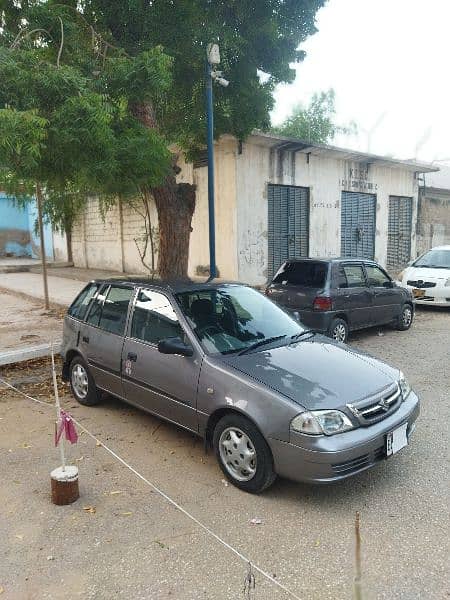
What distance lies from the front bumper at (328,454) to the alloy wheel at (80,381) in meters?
2.73

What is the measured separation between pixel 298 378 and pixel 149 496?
1.41 m

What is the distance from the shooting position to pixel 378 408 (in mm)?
3523

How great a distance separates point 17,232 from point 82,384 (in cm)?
2166

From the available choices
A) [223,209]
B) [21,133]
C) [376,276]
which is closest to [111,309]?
[21,133]

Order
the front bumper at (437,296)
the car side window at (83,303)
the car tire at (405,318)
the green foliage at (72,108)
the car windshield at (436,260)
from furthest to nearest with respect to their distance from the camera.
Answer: the car windshield at (436,260) → the front bumper at (437,296) → the car tire at (405,318) → the car side window at (83,303) → the green foliage at (72,108)

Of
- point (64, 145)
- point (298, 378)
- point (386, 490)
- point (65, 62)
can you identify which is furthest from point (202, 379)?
point (65, 62)

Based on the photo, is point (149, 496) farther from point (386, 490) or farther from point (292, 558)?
point (386, 490)

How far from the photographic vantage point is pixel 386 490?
3.56 meters

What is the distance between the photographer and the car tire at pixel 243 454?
3.39 m

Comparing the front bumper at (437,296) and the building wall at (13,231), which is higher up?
the building wall at (13,231)

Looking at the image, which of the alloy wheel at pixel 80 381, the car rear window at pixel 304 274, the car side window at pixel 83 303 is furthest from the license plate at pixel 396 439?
the car rear window at pixel 304 274

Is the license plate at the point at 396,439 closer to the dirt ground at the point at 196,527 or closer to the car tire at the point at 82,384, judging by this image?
the dirt ground at the point at 196,527

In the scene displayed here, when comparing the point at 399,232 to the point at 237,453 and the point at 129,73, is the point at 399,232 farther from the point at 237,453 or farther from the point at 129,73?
the point at 237,453

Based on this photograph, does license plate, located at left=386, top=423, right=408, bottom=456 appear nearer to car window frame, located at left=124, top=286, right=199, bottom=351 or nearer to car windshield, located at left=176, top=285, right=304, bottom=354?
car windshield, located at left=176, top=285, right=304, bottom=354
